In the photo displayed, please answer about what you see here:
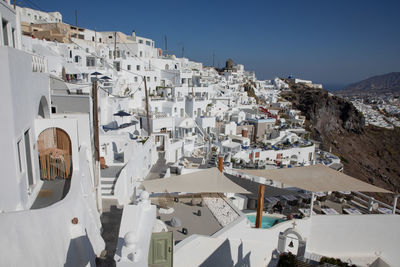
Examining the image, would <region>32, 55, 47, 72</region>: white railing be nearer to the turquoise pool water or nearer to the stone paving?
the stone paving

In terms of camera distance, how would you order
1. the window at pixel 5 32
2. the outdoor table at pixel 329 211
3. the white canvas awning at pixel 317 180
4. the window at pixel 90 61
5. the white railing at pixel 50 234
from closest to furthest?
the white railing at pixel 50 234
the window at pixel 5 32
the white canvas awning at pixel 317 180
the outdoor table at pixel 329 211
the window at pixel 90 61

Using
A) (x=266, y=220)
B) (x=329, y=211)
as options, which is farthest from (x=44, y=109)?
(x=329, y=211)

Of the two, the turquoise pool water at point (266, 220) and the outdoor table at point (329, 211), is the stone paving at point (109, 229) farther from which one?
the outdoor table at point (329, 211)

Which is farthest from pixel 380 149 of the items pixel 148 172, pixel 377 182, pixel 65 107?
pixel 65 107

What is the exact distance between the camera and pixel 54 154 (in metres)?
7.92

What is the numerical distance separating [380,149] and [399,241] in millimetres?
63479

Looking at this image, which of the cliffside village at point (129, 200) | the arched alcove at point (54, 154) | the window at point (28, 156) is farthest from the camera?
the arched alcove at point (54, 154)

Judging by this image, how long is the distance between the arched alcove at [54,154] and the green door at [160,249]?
3.80 meters

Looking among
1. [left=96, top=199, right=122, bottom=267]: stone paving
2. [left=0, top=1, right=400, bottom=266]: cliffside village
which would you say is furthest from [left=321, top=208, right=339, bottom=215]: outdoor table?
[left=96, top=199, right=122, bottom=267]: stone paving

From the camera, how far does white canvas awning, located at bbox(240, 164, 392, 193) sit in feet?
39.4

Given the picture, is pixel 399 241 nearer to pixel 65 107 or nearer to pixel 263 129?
pixel 65 107

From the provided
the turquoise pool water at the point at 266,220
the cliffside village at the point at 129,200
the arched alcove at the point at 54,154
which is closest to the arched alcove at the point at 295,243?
the cliffside village at the point at 129,200

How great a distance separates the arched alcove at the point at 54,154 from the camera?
784cm

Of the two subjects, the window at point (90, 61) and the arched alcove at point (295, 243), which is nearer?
the arched alcove at point (295, 243)
